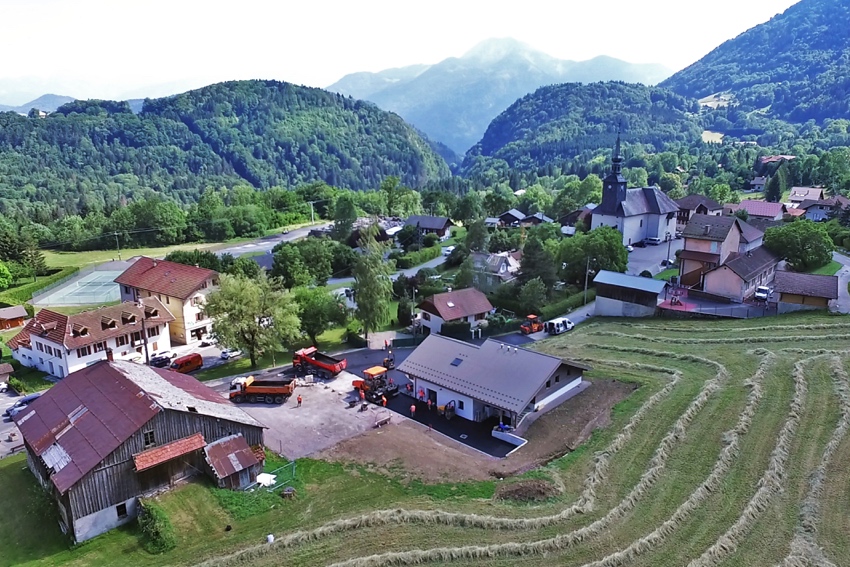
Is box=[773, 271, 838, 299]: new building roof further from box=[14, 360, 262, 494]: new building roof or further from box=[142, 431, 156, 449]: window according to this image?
box=[142, 431, 156, 449]: window

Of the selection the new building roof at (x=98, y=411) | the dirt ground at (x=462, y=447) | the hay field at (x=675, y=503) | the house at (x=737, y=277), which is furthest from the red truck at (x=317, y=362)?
the house at (x=737, y=277)

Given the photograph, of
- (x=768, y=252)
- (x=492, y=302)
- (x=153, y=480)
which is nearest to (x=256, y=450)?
(x=153, y=480)


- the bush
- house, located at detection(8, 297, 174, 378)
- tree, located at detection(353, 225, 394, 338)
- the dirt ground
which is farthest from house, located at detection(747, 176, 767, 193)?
the bush

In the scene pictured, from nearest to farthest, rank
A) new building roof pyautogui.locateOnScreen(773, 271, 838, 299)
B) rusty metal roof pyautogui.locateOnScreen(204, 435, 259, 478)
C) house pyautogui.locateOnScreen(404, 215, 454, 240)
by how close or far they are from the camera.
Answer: rusty metal roof pyautogui.locateOnScreen(204, 435, 259, 478), new building roof pyautogui.locateOnScreen(773, 271, 838, 299), house pyautogui.locateOnScreen(404, 215, 454, 240)

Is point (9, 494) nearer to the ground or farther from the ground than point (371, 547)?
nearer to the ground

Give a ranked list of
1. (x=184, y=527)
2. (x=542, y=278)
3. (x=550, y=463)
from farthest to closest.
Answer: (x=542, y=278), (x=550, y=463), (x=184, y=527)

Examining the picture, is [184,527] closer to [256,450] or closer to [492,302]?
[256,450]

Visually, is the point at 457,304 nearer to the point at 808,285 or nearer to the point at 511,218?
the point at 808,285
